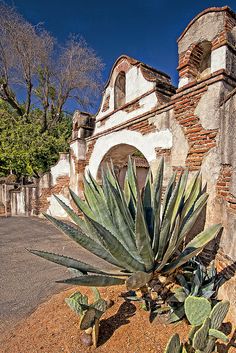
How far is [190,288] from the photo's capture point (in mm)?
2107

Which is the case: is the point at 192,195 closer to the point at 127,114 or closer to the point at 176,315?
the point at 176,315

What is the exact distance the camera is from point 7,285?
2.87 meters

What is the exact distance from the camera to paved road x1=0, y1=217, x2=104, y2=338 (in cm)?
237

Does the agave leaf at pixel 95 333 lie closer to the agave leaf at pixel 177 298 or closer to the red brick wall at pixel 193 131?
the agave leaf at pixel 177 298

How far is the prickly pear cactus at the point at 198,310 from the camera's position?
1552 millimetres

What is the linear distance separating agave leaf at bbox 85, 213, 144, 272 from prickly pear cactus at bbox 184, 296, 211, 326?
1.49 ft

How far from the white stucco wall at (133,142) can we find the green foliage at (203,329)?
2627 millimetres

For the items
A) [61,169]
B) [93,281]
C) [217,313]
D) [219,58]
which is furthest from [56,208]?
[217,313]

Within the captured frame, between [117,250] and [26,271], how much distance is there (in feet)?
7.91

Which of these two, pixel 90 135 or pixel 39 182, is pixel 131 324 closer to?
pixel 90 135

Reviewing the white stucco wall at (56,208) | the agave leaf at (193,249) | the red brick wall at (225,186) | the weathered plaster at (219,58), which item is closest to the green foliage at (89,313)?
the agave leaf at (193,249)

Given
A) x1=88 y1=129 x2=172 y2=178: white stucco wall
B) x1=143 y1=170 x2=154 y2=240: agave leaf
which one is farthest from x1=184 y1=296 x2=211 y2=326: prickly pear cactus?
x1=88 y1=129 x2=172 y2=178: white stucco wall

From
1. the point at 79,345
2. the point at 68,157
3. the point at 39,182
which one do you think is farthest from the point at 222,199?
the point at 39,182

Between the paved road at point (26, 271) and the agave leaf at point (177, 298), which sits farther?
the paved road at point (26, 271)
